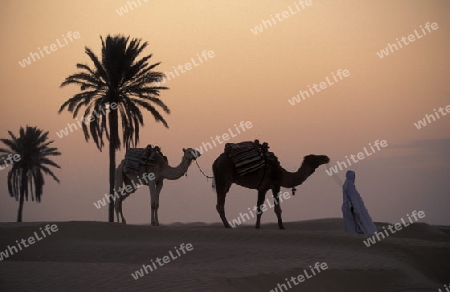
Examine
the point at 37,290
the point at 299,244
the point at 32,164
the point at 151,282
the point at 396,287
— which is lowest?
the point at 396,287

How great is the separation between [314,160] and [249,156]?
1962 mm

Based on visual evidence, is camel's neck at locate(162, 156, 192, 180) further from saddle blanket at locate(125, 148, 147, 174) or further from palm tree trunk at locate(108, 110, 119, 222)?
palm tree trunk at locate(108, 110, 119, 222)

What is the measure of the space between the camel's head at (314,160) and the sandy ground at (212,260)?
9.07 feet

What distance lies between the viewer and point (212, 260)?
15.5 metres

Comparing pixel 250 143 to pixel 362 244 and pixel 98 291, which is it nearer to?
pixel 362 244

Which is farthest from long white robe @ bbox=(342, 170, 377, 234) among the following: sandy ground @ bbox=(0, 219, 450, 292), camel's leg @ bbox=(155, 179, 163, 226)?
camel's leg @ bbox=(155, 179, 163, 226)

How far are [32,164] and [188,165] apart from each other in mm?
24973

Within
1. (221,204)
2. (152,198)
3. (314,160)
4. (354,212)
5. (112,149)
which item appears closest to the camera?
(354,212)

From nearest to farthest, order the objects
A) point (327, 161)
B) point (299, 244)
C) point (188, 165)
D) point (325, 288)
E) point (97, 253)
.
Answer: point (325, 288)
point (97, 253)
point (299, 244)
point (327, 161)
point (188, 165)

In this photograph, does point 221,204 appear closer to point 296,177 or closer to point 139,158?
point 296,177

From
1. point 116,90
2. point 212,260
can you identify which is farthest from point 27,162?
point 212,260

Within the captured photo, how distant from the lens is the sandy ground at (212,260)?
1209 cm

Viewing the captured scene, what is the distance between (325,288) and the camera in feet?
45.1

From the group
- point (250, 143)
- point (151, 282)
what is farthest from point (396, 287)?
point (250, 143)
